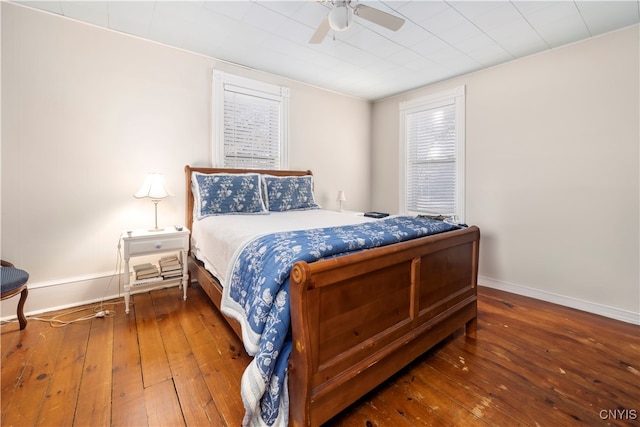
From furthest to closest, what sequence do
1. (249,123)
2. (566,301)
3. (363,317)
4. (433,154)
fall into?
(433,154), (249,123), (566,301), (363,317)

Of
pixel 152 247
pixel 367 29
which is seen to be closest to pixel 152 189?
pixel 152 247

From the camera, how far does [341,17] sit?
179 cm

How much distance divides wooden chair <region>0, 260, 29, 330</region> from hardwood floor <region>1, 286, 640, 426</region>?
0.48ft

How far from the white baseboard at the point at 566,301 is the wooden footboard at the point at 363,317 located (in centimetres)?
165

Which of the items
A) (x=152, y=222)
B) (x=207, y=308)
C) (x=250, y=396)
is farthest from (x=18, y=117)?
(x=250, y=396)

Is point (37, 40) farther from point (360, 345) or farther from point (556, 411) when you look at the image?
point (556, 411)

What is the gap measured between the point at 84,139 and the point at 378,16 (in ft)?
8.72

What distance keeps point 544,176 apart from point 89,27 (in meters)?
4.56

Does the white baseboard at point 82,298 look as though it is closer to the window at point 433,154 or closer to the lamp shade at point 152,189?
the lamp shade at point 152,189

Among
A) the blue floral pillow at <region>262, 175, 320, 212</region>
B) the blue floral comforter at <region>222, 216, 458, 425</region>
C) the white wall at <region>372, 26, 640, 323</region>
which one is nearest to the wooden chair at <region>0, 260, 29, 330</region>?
the blue floral comforter at <region>222, 216, 458, 425</region>

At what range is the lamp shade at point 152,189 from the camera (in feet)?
8.34

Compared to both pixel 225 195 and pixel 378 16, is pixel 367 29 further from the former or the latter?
pixel 225 195

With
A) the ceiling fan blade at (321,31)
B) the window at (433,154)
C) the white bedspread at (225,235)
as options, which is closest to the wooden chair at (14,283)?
the white bedspread at (225,235)

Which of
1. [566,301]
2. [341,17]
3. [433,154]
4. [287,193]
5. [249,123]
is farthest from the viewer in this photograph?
[433,154]
